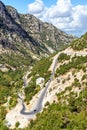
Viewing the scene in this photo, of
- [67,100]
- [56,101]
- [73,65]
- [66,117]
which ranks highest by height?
[73,65]

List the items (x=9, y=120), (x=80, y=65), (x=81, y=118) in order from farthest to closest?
(x=80, y=65)
(x=9, y=120)
(x=81, y=118)

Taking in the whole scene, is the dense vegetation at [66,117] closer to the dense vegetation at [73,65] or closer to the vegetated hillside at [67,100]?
the vegetated hillside at [67,100]

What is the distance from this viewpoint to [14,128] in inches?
5281

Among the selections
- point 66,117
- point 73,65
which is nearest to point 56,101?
point 66,117

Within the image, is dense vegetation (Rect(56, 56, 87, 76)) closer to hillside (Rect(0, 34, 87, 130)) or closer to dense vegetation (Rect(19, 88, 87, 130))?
hillside (Rect(0, 34, 87, 130))

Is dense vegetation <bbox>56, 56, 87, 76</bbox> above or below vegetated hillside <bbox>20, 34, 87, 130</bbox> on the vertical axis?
above

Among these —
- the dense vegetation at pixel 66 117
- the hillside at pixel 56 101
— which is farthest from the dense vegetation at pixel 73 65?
the dense vegetation at pixel 66 117

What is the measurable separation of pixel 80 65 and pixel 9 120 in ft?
180

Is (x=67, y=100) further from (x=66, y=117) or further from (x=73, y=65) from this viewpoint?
(x=73, y=65)

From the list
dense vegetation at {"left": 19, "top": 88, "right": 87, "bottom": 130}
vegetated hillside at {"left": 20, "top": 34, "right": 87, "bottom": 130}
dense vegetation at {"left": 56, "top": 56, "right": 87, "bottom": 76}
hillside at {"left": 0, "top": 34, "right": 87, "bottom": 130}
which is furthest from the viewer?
dense vegetation at {"left": 56, "top": 56, "right": 87, "bottom": 76}

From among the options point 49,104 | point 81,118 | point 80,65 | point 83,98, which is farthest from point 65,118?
point 80,65

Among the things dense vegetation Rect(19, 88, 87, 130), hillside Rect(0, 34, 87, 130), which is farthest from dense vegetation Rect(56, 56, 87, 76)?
dense vegetation Rect(19, 88, 87, 130)

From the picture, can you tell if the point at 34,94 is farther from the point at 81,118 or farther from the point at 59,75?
the point at 81,118

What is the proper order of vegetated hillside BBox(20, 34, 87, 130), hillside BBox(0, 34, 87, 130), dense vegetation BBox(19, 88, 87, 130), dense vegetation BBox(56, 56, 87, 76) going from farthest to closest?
1. dense vegetation BBox(56, 56, 87, 76)
2. hillside BBox(0, 34, 87, 130)
3. vegetated hillside BBox(20, 34, 87, 130)
4. dense vegetation BBox(19, 88, 87, 130)
